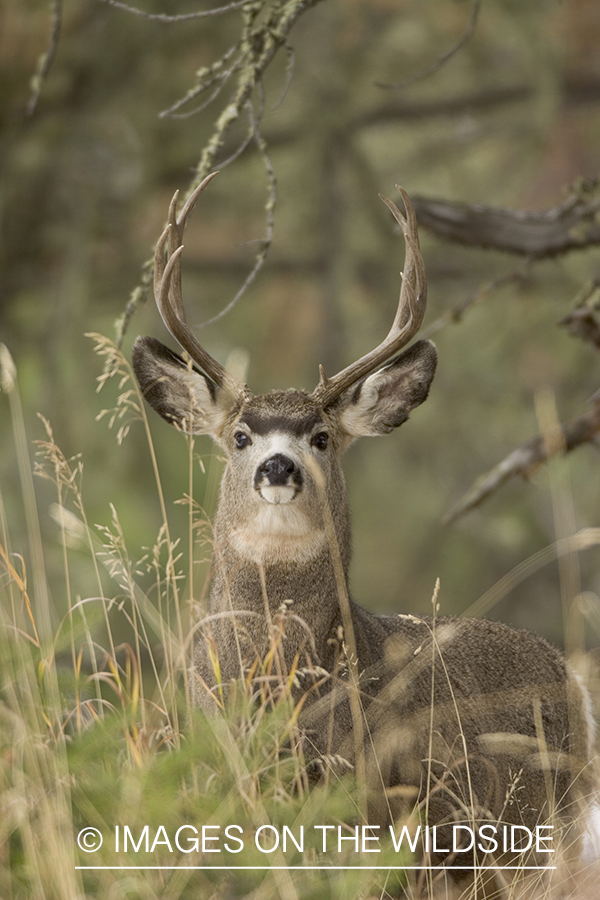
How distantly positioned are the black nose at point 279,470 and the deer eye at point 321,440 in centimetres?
32

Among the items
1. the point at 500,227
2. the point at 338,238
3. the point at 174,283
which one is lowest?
the point at 174,283

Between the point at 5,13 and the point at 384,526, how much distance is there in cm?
708

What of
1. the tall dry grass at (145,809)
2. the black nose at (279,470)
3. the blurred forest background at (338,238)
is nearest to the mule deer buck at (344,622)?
the black nose at (279,470)

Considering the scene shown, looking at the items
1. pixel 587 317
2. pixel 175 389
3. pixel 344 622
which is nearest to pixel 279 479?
pixel 344 622

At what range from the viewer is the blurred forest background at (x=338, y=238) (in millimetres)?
11445

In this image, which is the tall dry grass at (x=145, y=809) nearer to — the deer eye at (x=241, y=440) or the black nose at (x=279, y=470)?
the black nose at (x=279, y=470)

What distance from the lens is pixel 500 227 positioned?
20.9 ft

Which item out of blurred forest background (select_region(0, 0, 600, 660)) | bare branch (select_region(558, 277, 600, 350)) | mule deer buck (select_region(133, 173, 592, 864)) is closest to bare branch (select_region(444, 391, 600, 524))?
bare branch (select_region(558, 277, 600, 350))

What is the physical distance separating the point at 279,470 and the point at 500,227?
272cm

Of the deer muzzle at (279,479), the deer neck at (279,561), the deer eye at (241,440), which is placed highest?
the deer eye at (241,440)

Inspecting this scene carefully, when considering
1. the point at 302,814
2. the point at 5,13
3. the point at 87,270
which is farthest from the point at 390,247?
the point at 302,814

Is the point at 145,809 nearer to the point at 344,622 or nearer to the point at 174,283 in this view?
the point at 344,622

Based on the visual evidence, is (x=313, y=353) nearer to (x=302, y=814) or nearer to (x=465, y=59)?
(x=465, y=59)

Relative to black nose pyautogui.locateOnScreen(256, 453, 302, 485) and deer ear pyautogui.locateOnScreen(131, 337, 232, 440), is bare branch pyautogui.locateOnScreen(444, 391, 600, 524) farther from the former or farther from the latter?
black nose pyautogui.locateOnScreen(256, 453, 302, 485)
